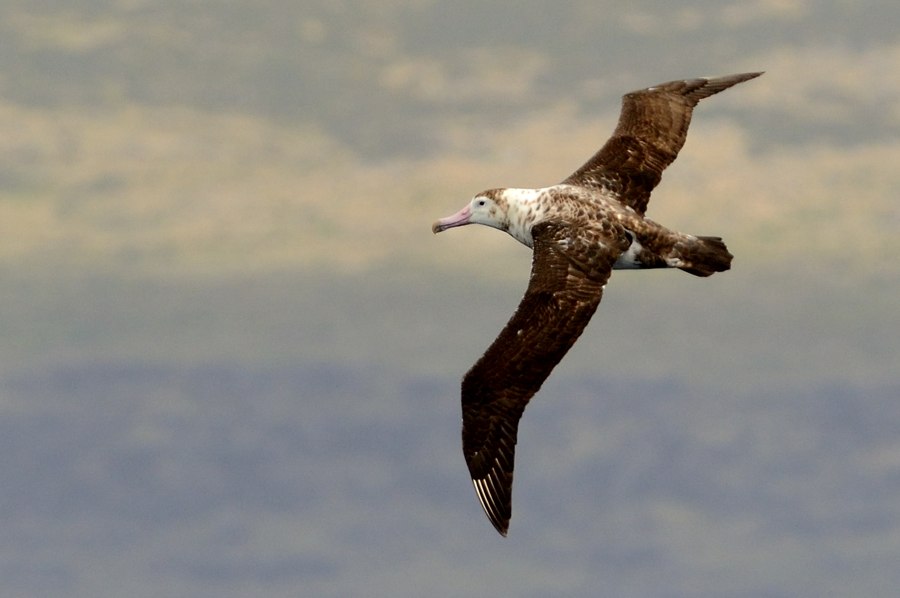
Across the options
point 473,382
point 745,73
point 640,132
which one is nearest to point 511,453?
point 473,382

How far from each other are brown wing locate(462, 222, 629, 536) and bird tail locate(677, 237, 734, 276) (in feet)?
6.58

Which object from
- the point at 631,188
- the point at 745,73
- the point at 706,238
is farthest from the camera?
the point at 745,73

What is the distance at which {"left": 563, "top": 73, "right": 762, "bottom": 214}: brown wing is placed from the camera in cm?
3095

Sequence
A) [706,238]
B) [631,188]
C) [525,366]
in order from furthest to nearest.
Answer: [631,188], [706,238], [525,366]

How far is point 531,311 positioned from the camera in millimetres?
27391

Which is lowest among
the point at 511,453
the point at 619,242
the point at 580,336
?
the point at 511,453

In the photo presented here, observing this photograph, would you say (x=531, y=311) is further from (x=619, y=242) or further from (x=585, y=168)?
(x=585, y=168)

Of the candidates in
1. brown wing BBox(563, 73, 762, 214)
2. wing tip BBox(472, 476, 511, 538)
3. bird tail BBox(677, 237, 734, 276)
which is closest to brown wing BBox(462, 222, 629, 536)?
wing tip BBox(472, 476, 511, 538)

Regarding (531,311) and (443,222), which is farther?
(443,222)

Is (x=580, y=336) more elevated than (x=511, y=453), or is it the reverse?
(x=580, y=336)

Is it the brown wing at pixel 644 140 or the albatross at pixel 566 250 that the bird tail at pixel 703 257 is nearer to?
the albatross at pixel 566 250

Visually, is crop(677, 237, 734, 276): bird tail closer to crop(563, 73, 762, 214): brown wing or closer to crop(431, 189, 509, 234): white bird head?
crop(563, 73, 762, 214): brown wing

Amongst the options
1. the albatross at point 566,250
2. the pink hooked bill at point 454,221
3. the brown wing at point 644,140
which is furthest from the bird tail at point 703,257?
the pink hooked bill at point 454,221

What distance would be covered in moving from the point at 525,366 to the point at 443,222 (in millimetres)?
5767
